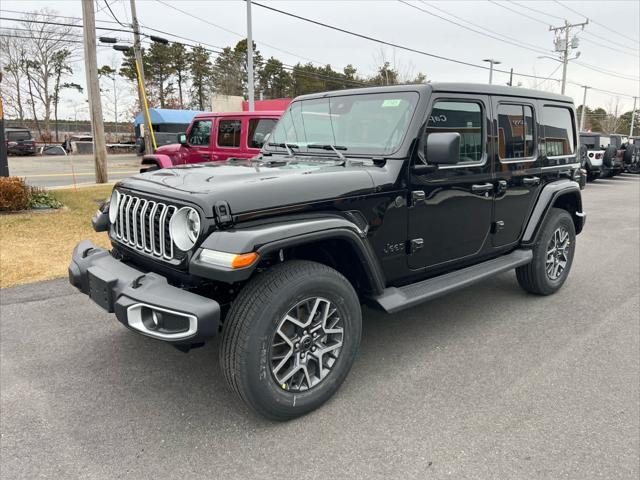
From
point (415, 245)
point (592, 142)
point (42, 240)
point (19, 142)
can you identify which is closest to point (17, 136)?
point (19, 142)

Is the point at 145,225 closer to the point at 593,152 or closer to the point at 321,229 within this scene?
the point at 321,229

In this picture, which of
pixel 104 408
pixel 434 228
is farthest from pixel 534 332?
pixel 104 408

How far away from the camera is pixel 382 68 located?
3319 cm

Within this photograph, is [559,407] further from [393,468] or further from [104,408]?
[104,408]

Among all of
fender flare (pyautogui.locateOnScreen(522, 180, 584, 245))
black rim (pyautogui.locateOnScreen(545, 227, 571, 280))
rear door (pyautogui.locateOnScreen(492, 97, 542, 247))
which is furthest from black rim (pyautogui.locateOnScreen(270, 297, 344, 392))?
black rim (pyautogui.locateOnScreen(545, 227, 571, 280))

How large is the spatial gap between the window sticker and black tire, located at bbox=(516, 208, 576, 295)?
2.08 metres

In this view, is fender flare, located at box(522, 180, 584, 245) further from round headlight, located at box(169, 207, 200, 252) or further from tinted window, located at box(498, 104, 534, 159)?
round headlight, located at box(169, 207, 200, 252)

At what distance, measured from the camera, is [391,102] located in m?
3.45

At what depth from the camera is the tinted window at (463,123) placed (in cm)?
342

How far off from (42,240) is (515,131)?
20.9 ft

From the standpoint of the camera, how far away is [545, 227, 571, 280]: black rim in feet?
15.6

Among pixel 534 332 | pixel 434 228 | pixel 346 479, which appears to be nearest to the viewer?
pixel 346 479

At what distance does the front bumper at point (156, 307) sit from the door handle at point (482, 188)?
90.1 inches

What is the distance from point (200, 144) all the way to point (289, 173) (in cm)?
747
